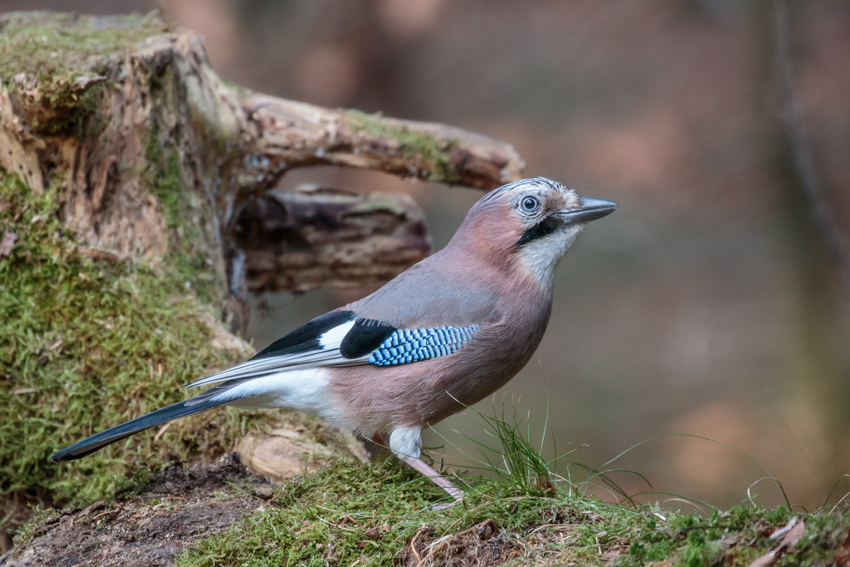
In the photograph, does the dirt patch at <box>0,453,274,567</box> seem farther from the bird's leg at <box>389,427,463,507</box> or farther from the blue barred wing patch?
the blue barred wing patch

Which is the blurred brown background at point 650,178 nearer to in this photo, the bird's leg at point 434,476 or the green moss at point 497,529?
the bird's leg at point 434,476

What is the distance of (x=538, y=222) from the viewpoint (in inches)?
154

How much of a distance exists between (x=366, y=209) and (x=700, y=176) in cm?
629

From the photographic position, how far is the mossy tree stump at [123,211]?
13.9ft

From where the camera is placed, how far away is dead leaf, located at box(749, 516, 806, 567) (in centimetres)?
202

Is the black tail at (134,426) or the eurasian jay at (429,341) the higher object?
the eurasian jay at (429,341)

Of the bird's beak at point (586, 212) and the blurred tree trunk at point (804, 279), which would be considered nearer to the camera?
the bird's beak at point (586, 212)

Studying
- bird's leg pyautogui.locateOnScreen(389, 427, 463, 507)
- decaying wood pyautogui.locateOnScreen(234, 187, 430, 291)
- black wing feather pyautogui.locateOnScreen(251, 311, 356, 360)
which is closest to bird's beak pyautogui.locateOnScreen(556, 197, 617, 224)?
black wing feather pyautogui.locateOnScreen(251, 311, 356, 360)

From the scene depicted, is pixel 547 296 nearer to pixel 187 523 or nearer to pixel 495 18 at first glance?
pixel 187 523

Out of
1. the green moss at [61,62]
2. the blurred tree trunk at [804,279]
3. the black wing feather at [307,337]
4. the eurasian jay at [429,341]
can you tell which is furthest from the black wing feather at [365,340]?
the blurred tree trunk at [804,279]

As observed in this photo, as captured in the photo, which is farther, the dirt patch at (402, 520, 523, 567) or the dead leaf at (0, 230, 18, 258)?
the dead leaf at (0, 230, 18, 258)

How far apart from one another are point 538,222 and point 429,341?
91 centimetres

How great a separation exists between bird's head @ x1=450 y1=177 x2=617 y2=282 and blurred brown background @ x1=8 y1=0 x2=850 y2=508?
18.4 ft

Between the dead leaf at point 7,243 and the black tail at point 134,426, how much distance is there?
5.00 feet
